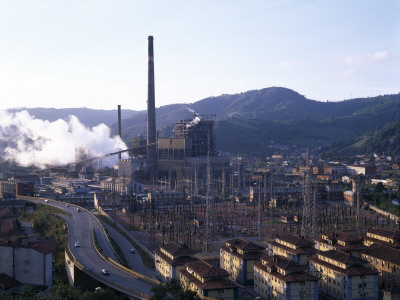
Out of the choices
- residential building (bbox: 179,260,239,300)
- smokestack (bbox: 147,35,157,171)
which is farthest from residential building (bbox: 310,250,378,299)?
smokestack (bbox: 147,35,157,171)

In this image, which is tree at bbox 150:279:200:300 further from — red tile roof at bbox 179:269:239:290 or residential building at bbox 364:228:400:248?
residential building at bbox 364:228:400:248

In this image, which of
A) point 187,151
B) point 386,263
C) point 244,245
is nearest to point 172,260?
point 244,245

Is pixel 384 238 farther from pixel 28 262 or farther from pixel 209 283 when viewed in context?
pixel 28 262

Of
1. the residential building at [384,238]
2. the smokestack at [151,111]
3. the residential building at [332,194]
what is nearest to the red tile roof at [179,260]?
the residential building at [384,238]

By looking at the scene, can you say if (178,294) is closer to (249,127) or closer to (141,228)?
(141,228)

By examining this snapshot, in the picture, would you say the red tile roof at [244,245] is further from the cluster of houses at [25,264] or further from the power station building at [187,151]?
the power station building at [187,151]

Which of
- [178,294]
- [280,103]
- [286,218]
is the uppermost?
[280,103]

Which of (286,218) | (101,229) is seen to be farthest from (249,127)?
(101,229)
